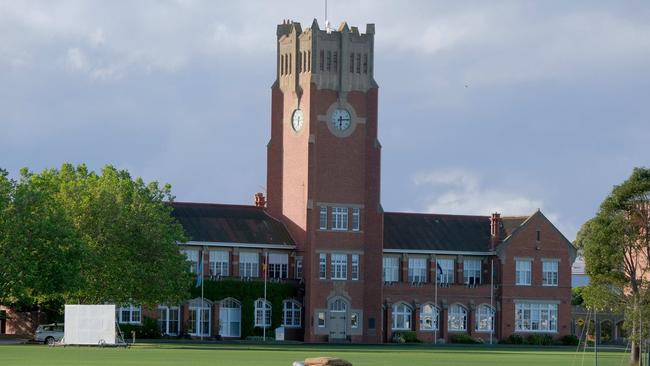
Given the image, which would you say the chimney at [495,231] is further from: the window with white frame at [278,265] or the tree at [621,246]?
the tree at [621,246]

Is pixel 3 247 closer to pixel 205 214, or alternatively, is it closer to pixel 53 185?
pixel 53 185

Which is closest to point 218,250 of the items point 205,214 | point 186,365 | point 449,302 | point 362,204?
point 205,214

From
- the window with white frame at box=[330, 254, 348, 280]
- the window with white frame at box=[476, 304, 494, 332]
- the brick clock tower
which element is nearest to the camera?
the brick clock tower

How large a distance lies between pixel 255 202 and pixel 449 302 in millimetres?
18004

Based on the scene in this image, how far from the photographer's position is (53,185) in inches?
3725

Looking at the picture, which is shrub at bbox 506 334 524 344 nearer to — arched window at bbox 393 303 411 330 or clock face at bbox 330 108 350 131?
arched window at bbox 393 303 411 330

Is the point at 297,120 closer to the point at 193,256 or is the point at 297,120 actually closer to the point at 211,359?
the point at 193,256

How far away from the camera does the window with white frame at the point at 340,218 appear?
114938mm

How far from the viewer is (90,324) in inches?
3376

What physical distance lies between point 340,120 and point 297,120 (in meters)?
3.39

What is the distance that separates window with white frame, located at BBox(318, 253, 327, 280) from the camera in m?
114

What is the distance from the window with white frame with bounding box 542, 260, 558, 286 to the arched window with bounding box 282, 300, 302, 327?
21.0m

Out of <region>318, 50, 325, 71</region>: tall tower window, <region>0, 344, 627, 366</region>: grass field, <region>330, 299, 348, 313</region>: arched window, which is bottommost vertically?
<region>0, 344, 627, 366</region>: grass field

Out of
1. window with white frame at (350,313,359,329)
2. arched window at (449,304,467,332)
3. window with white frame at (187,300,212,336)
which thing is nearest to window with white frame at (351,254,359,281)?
window with white frame at (350,313,359,329)
